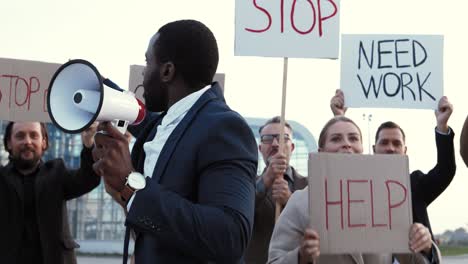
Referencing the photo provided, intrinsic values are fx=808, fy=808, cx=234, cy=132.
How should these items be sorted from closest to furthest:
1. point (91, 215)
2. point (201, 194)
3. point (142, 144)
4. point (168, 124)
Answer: point (201, 194), point (168, 124), point (142, 144), point (91, 215)

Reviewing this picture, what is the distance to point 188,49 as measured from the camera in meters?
2.48

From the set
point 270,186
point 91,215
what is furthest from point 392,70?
point 91,215

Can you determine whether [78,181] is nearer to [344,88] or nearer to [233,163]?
[344,88]

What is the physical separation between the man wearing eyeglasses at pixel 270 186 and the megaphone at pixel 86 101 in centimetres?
250

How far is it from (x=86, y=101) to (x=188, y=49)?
401mm

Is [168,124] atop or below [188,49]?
below

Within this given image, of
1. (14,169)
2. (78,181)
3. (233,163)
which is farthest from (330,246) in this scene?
(14,169)

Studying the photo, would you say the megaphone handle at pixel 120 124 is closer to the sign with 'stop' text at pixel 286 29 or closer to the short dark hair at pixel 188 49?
the short dark hair at pixel 188 49

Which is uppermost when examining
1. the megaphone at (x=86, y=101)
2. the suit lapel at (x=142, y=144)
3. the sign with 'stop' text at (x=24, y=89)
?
the sign with 'stop' text at (x=24, y=89)

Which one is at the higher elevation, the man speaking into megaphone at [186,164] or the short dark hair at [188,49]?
the short dark hair at [188,49]

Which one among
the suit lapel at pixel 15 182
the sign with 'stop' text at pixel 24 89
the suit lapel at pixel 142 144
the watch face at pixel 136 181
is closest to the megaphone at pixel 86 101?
the watch face at pixel 136 181

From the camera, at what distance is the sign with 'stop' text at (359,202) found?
3.45m

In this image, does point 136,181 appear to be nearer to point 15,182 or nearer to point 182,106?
point 182,106

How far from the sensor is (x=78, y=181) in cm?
501
